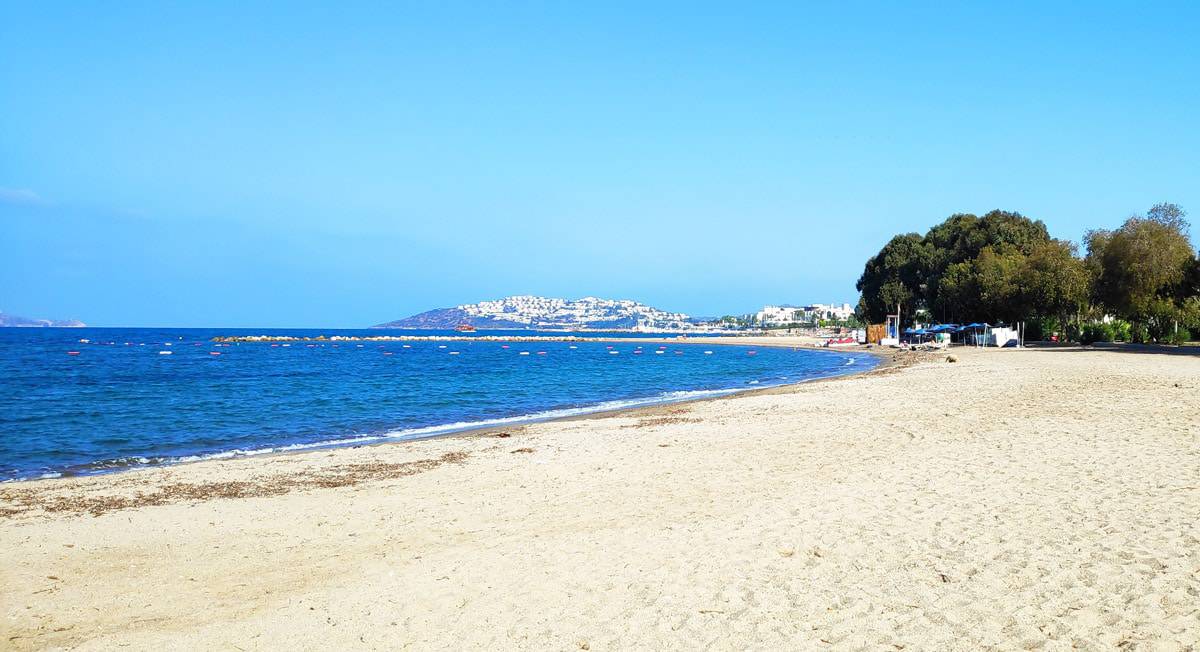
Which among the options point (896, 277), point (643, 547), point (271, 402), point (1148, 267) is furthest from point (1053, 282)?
point (643, 547)

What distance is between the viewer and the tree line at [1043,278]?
4734cm

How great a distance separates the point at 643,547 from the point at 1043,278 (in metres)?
57.2

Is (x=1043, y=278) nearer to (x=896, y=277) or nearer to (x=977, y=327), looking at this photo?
(x=977, y=327)

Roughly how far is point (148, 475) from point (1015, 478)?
1355cm

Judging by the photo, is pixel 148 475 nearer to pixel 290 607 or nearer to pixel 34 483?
pixel 34 483

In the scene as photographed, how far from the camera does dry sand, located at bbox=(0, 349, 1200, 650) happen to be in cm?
554

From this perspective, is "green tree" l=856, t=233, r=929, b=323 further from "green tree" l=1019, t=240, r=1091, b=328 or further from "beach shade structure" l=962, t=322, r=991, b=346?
"green tree" l=1019, t=240, r=1091, b=328

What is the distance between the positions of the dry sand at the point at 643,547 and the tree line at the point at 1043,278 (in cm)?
4063

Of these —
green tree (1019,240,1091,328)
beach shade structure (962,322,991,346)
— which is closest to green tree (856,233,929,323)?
beach shade structure (962,322,991,346)

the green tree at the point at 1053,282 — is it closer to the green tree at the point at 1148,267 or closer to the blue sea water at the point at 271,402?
the green tree at the point at 1148,267

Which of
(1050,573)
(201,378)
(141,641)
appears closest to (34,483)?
(141,641)

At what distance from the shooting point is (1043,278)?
180 ft

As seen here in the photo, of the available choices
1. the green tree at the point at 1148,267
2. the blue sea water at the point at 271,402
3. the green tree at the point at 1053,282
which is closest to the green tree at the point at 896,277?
the green tree at the point at 1053,282

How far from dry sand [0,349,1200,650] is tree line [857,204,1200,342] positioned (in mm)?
40630
